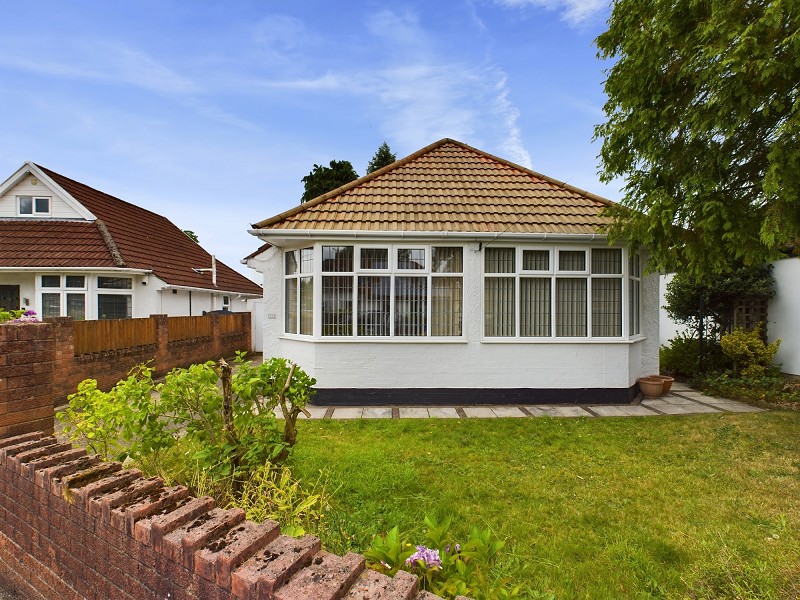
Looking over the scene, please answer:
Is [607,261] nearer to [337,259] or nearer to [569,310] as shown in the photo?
[569,310]

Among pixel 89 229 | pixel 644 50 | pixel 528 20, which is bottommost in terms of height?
pixel 89 229

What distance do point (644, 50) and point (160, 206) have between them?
79.9 ft

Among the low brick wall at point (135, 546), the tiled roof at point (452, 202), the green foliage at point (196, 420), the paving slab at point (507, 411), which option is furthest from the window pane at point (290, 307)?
the low brick wall at point (135, 546)

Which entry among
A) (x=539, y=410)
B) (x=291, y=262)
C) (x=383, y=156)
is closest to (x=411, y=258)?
(x=291, y=262)

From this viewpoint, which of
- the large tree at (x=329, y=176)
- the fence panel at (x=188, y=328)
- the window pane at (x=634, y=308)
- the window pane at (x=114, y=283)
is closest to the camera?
the window pane at (x=634, y=308)

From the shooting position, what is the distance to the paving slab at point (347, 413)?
7.27 metres

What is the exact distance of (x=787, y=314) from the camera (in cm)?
1050

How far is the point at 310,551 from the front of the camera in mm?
1648

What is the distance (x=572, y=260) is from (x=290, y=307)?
658cm

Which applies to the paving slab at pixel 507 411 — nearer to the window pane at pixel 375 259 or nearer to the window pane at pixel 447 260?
the window pane at pixel 447 260

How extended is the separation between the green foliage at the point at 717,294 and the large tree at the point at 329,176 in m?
15.0

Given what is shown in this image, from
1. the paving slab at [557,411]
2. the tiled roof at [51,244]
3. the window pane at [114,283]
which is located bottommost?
the paving slab at [557,411]

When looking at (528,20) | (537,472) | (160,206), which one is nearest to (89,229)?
(160,206)

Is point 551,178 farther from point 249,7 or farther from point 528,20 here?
point 249,7
